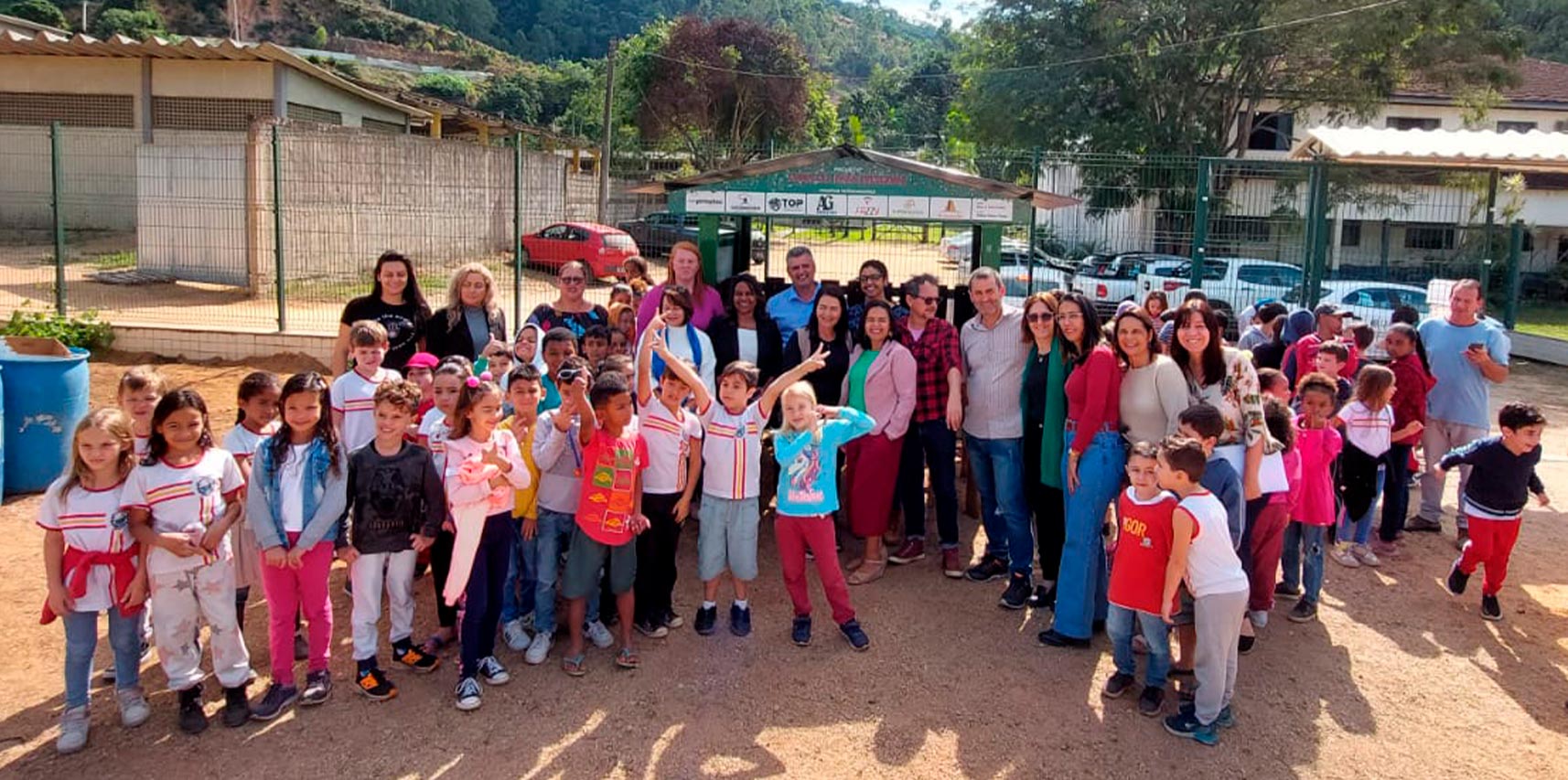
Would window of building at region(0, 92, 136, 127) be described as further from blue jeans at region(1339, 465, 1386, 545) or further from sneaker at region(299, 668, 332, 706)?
blue jeans at region(1339, 465, 1386, 545)

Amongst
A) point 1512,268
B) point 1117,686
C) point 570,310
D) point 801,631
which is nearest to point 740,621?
point 801,631

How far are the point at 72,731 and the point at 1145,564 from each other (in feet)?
13.5

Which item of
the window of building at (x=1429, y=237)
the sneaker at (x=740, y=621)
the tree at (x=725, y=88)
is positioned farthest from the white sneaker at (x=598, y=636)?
the tree at (x=725, y=88)

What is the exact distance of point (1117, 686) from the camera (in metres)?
4.44

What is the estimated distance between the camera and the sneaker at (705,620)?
196 inches

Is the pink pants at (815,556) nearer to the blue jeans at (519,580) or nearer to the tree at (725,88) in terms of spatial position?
the blue jeans at (519,580)

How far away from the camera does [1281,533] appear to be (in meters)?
4.99

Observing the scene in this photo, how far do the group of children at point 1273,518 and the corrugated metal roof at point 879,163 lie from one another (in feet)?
6.53

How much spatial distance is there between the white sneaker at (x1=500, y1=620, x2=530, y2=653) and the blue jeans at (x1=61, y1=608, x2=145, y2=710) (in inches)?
56.8

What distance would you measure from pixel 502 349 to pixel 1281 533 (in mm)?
3993

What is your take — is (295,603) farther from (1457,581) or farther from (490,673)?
(1457,581)

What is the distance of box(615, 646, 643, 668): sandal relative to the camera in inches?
181

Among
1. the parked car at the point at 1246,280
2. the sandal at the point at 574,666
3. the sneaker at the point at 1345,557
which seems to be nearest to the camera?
the sandal at the point at 574,666

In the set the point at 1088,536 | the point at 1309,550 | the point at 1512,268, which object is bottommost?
the point at 1309,550
